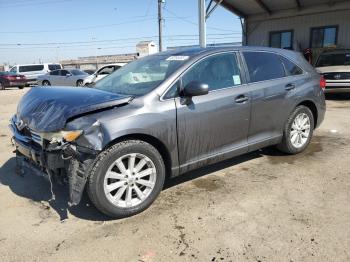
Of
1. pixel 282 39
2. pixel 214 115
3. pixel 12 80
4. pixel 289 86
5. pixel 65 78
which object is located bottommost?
pixel 12 80

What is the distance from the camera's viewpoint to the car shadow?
12.0 feet

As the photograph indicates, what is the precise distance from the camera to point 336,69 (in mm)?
11188

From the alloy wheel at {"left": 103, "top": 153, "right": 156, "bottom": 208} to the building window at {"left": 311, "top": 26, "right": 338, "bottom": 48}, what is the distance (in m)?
16.3

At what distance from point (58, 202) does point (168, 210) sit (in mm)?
1262

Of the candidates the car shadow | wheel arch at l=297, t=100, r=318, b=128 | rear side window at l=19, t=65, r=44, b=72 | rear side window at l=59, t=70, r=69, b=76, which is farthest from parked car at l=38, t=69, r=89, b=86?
wheel arch at l=297, t=100, r=318, b=128

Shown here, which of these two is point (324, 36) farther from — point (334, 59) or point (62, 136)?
point (62, 136)

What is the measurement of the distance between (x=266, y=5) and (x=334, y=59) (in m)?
6.61

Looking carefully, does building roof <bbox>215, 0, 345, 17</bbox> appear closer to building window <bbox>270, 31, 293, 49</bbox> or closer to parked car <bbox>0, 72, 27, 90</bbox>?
building window <bbox>270, 31, 293, 49</bbox>

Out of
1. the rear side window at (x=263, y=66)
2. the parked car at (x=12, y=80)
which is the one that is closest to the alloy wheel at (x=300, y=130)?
the rear side window at (x=263, y=66)

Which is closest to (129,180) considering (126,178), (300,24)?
(126,178)

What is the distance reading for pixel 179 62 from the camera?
13.3 feet

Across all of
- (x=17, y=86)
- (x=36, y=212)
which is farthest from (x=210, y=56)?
(x=17, y=86)

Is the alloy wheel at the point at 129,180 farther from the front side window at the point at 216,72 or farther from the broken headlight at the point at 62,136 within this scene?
the front side window at the point at 216,72

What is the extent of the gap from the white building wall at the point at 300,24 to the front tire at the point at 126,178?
1603 centimetres
